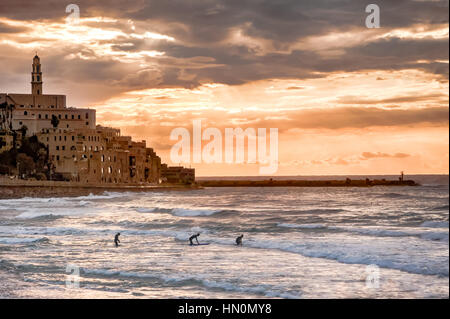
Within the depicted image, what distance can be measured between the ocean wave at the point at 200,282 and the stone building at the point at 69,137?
78598 millimetres

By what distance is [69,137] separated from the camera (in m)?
91.9

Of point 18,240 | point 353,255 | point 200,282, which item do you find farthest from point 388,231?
point 18,240

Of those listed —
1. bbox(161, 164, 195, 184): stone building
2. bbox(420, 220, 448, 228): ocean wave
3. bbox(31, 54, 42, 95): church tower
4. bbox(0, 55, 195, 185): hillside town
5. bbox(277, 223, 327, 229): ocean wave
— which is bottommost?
bbox(277, 223, 327, 229): ocean wave

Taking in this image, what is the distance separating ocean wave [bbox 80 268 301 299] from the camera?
39.5ft

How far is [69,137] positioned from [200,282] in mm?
82071

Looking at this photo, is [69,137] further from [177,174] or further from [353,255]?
[353,255]

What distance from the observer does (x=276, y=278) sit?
13.6m

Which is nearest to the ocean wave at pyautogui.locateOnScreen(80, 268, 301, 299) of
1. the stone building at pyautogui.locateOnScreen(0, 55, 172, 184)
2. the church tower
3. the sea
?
the sea

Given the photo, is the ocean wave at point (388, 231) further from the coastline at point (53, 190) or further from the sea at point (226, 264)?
the coastline at point (53, 190)

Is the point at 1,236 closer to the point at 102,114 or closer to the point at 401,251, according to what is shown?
the point at 401,251

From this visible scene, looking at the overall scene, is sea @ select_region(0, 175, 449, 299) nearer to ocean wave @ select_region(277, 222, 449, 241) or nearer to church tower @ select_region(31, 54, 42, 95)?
ocean wave @ select_region(277, 222, 449, 241)
